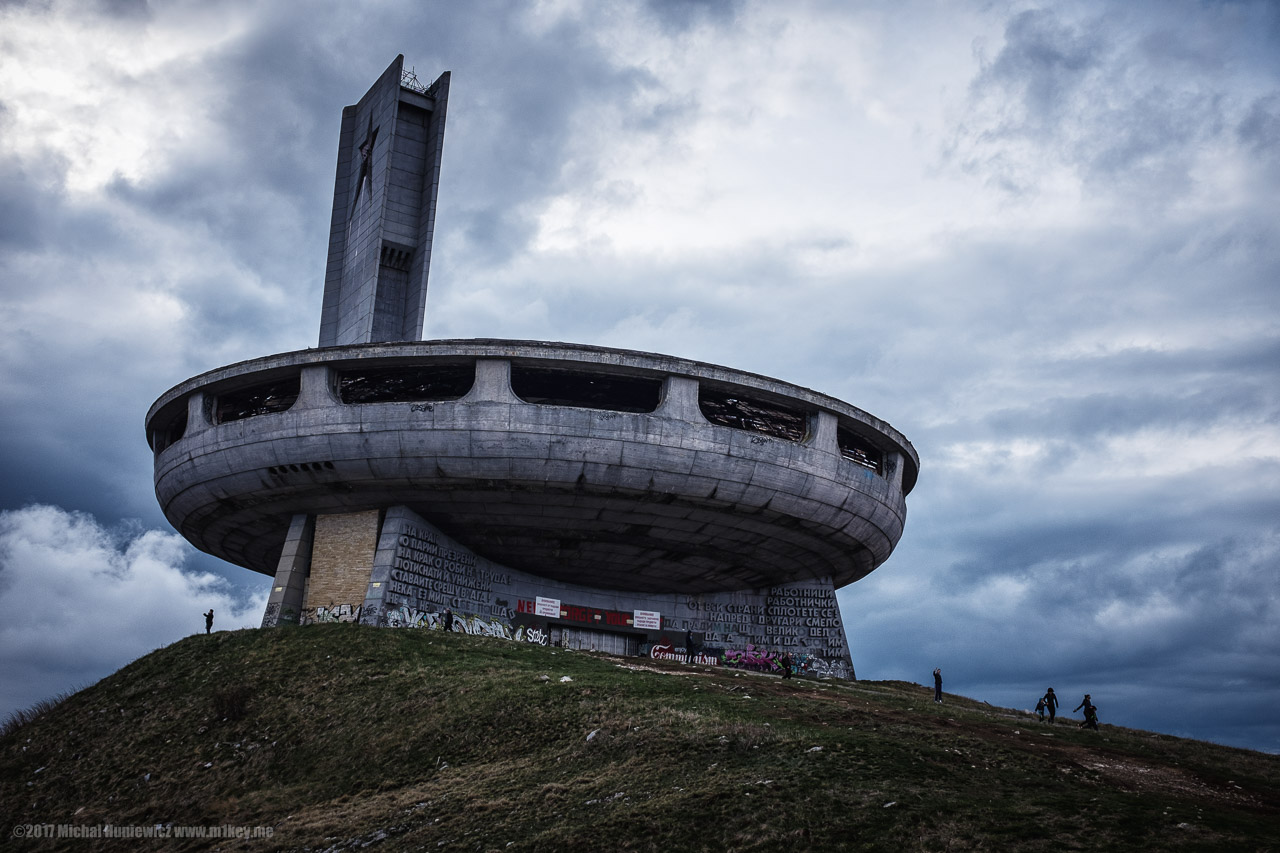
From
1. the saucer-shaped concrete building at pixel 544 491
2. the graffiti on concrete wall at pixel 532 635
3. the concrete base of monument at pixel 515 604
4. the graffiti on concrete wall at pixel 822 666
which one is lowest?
the graffiti on concrete wall at pixel 822 666

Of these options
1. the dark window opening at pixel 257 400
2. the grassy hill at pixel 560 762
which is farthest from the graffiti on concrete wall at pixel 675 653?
the dark window opening at pixel 257 400

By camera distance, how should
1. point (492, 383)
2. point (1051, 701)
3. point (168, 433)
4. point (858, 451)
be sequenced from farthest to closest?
point (168, 433) → point (858, 451) → point (492, 383) → point (1051, 701)

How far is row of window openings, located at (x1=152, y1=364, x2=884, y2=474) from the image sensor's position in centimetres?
4006

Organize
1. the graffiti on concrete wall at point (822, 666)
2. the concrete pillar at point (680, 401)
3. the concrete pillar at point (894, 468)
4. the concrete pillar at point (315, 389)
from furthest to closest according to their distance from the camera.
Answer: the concrete pillar at point (894, 468), the graffiti on concrete wall at point (822, 666), the concrete pillar at point (315, 389), the concrete pillar at point (680, 401)

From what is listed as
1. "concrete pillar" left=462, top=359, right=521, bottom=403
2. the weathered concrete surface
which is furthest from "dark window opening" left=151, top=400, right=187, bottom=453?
"concrete pillar" left=462, top=359, right=521, bottom=403

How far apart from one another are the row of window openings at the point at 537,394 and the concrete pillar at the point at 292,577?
499 centimetres

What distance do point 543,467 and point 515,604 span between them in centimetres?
1016

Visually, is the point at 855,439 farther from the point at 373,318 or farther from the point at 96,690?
the point at 96,690

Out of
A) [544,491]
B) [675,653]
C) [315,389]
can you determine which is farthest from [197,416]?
[675,653]

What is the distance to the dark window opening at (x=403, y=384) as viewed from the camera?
3991 cm

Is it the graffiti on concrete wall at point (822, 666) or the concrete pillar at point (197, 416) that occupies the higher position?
the concrete pillar at point (197, 416)

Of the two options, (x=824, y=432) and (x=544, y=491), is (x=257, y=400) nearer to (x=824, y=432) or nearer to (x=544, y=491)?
(x=544, y=491)

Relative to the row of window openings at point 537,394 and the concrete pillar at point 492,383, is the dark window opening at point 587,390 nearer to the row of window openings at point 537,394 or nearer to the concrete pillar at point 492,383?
the row of window openings at point 537,394

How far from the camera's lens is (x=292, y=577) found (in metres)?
40.7
